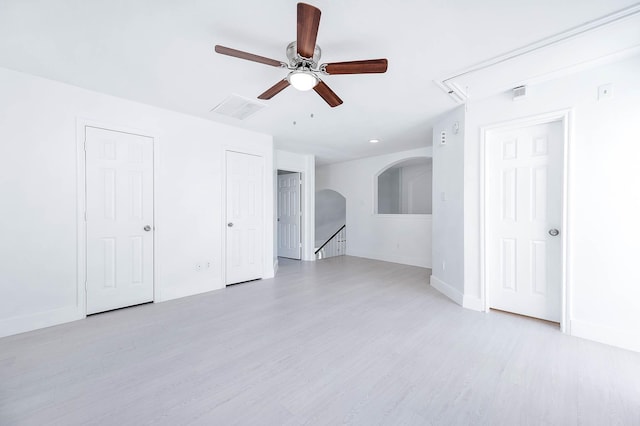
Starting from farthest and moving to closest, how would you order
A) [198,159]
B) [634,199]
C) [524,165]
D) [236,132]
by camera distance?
[236,132] < [198,159] < [524,165] < [634,199]

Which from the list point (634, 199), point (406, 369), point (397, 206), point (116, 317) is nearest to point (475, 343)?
point (406, 369)

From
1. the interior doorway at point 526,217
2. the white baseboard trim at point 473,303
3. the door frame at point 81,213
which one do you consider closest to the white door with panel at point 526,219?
the interior doorway at point 526,217

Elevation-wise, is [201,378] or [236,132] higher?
[236,132]

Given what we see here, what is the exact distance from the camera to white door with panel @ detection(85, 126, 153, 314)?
2984 millimetres

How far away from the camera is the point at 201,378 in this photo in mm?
1867

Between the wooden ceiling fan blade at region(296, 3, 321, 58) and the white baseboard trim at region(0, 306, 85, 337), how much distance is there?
11.5ft

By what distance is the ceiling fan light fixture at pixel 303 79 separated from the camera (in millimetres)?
1971

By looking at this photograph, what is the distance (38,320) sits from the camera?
263 cm

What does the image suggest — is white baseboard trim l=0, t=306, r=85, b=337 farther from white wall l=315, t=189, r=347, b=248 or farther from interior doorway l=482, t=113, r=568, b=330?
white wall l=315, t=189, r=347, b=248

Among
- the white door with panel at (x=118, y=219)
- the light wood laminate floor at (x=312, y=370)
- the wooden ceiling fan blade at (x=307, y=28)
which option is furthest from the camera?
the white door with panel at (x=118, y=219)

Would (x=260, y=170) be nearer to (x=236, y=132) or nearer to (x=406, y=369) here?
(x=236, y=132)

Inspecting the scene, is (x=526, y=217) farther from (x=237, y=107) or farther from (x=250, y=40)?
(x=237, y=107)

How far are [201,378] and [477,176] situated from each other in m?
3.44

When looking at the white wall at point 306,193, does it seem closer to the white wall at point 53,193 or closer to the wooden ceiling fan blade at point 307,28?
the white wall at point 53,193
